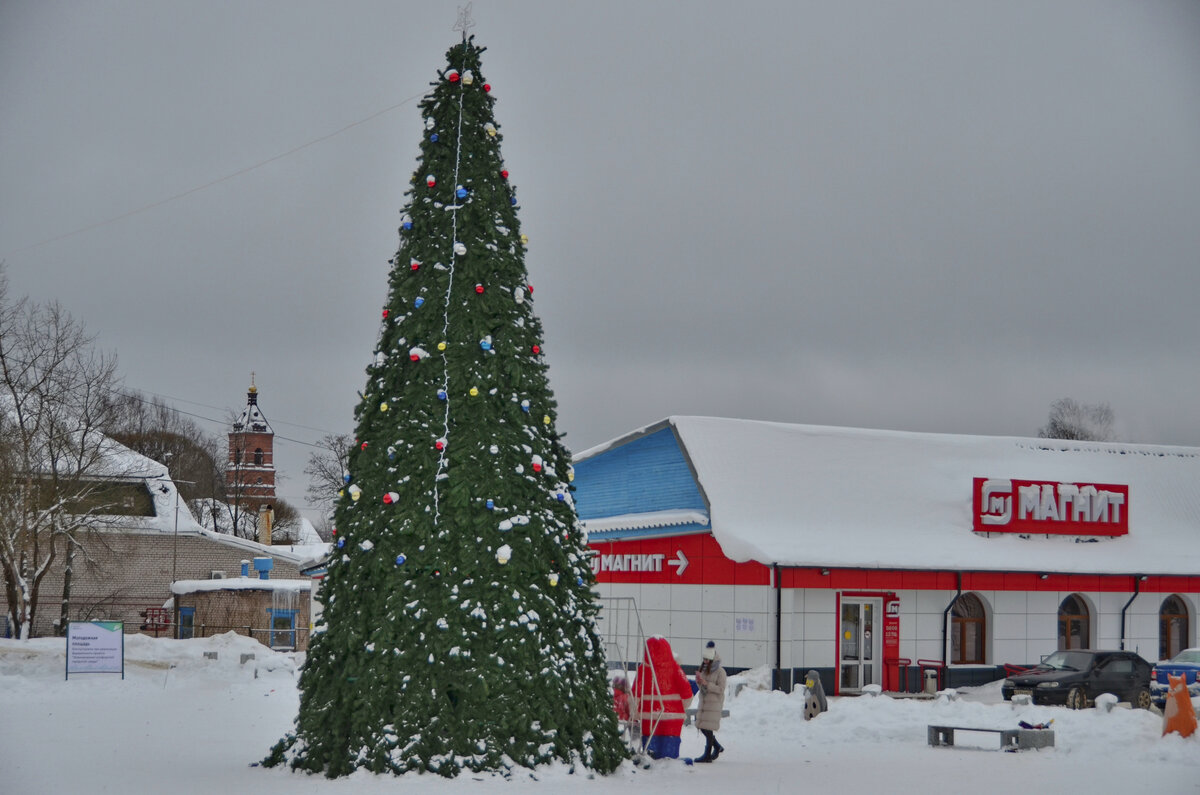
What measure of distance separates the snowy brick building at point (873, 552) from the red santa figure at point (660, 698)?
12418 millimetres

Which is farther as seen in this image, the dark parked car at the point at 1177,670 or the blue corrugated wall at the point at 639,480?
the blue corrugated wall at the point at 639,480

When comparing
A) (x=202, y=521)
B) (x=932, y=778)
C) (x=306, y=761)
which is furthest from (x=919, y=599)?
(x=202, y=521)

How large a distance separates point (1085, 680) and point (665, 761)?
1528 centimetres

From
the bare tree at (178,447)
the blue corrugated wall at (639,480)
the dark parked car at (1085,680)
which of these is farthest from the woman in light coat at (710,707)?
the bare tree at (178,447)

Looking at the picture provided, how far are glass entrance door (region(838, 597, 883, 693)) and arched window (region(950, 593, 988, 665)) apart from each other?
238 centimetres

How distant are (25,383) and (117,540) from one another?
44.2 ft

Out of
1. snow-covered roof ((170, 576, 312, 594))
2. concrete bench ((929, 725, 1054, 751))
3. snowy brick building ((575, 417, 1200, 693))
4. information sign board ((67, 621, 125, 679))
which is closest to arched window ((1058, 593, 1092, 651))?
snowy brick building ((575, 417, 1200, 693))

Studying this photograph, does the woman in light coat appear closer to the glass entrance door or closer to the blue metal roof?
the blue metal roof

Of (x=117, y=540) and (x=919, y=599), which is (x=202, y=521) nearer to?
(x=117, y=540)

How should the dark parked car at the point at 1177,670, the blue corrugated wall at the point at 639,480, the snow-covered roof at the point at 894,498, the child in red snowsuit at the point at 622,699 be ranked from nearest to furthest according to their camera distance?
the child in red snowsuit at the point at 622,699 → the dark parked car at the point at 1177,670 → the snow-covered roof at the point at 894,498 → the blue corrugated wall at the point at 639,480

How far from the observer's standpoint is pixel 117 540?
48406 mm

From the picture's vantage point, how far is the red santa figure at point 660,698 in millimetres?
14750

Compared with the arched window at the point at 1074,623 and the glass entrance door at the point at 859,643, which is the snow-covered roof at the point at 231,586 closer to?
the glass entrance door at the point at 859,643

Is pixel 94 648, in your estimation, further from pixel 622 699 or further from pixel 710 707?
pixel 710 707
